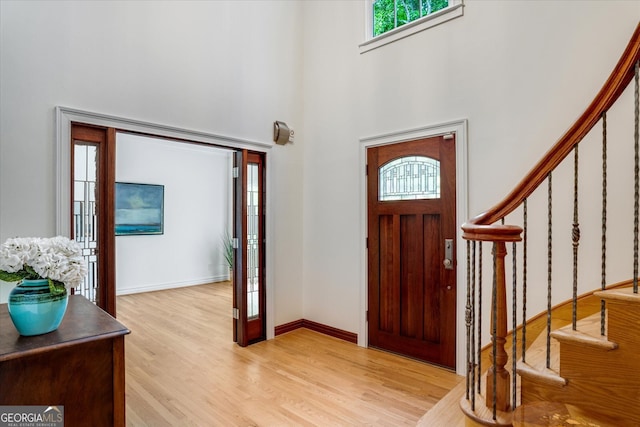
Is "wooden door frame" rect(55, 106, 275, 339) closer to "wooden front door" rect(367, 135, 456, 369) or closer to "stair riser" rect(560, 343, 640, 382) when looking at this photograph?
"wooden front door" rect(367, 135, 456, 369)

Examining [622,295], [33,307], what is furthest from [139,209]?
[622,295]

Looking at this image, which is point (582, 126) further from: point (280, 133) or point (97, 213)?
point (97, 213)

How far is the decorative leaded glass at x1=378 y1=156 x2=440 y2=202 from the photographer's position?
324cm

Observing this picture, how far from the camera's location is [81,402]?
58.0 inches

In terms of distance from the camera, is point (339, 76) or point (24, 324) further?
point (339, 76)

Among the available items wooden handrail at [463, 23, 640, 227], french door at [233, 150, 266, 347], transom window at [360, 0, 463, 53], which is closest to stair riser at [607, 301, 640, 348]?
wooden handrail at [463, 23, 640, 227]

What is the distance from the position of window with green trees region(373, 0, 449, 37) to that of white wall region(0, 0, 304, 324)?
1088 millimetres

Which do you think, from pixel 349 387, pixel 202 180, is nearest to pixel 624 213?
pixel 349 387

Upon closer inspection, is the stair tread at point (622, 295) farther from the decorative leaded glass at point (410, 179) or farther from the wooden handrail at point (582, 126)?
the decorative leaded glass at point (410, 179)

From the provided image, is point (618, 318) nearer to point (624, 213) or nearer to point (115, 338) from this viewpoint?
point (624, 213)

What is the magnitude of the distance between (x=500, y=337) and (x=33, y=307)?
200cm

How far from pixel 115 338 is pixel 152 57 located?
2581mm

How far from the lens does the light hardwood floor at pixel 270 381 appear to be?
7.97 ft

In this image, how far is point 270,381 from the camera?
9.64 feet
